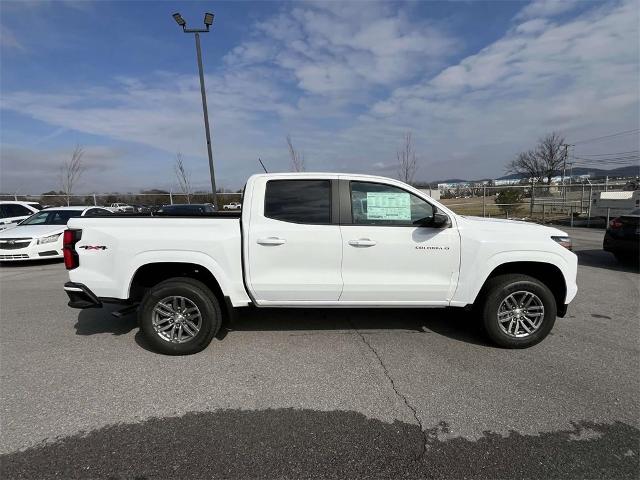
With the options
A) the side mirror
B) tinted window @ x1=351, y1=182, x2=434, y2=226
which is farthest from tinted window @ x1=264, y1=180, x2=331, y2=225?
the side mirror

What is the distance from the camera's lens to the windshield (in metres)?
10.3

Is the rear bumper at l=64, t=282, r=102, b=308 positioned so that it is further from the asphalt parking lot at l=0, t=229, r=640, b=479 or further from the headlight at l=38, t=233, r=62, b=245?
the headlight at l=38, t=233, r=62, b=245

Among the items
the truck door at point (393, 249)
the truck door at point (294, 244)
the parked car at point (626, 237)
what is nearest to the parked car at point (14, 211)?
the truck door at point (294, 244)

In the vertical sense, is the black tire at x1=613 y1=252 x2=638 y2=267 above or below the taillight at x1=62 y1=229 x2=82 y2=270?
below

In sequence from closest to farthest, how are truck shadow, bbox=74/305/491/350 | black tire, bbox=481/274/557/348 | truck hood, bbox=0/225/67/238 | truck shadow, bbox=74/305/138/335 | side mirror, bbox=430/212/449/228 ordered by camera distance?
side mirror, bbox=430/212/449/228, black tire, bbox=481/274/557/348, truck shadow, bbox=74/305/491/350, truck shadow, bbox=74/305/138/335, truck hood, bbox=0/225/67/238

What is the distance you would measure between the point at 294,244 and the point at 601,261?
8.97 meters

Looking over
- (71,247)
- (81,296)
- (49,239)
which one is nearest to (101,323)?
(81,296)

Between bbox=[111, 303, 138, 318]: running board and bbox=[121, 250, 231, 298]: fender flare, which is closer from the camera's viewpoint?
bbox=[121, 250, 231, 298]: fender flare

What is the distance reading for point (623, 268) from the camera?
803 centimetres

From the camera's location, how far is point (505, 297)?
3.81 meters

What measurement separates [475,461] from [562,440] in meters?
0.73

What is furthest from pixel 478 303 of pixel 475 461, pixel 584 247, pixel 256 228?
pixel 584 247

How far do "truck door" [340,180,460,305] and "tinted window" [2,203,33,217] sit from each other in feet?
45.5

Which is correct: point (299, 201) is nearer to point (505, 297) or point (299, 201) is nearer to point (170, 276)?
point (170, 276)
